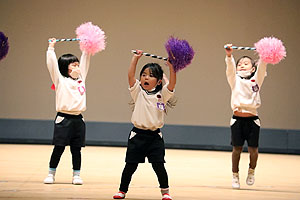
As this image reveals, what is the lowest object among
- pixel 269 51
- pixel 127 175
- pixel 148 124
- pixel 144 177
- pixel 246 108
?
pixel 144 177

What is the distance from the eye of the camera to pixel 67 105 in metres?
4.80

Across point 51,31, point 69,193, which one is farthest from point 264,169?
point 51,31

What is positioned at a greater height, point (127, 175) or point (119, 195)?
point (127, 175)

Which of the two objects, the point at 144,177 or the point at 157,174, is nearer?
the point at 157,174

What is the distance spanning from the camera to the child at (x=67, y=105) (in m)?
4.80

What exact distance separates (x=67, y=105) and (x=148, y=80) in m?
0.92

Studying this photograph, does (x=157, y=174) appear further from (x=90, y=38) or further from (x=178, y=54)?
(x=90, y=38)

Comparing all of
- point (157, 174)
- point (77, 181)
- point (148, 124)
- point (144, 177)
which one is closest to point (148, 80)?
point (148, 124)

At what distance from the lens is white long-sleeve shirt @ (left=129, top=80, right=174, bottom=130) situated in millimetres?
4105

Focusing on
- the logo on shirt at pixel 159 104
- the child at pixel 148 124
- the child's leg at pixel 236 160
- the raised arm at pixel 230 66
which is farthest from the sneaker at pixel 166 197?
the raised arm at pixel 230 66

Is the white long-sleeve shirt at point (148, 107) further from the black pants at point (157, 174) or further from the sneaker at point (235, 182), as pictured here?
the sneaker at point (235, 182)

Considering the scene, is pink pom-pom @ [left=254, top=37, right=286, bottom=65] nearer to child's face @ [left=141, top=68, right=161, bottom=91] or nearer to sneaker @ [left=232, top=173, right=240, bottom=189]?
sneaker @ [left=232, top=173, right=240, bottom=189]

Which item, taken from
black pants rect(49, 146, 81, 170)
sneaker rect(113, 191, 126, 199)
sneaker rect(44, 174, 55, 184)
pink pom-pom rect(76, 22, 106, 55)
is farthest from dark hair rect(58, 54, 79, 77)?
sneaker rect(113, 191, 126, 199)

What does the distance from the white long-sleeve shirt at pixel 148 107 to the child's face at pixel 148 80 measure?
4 centimetres
